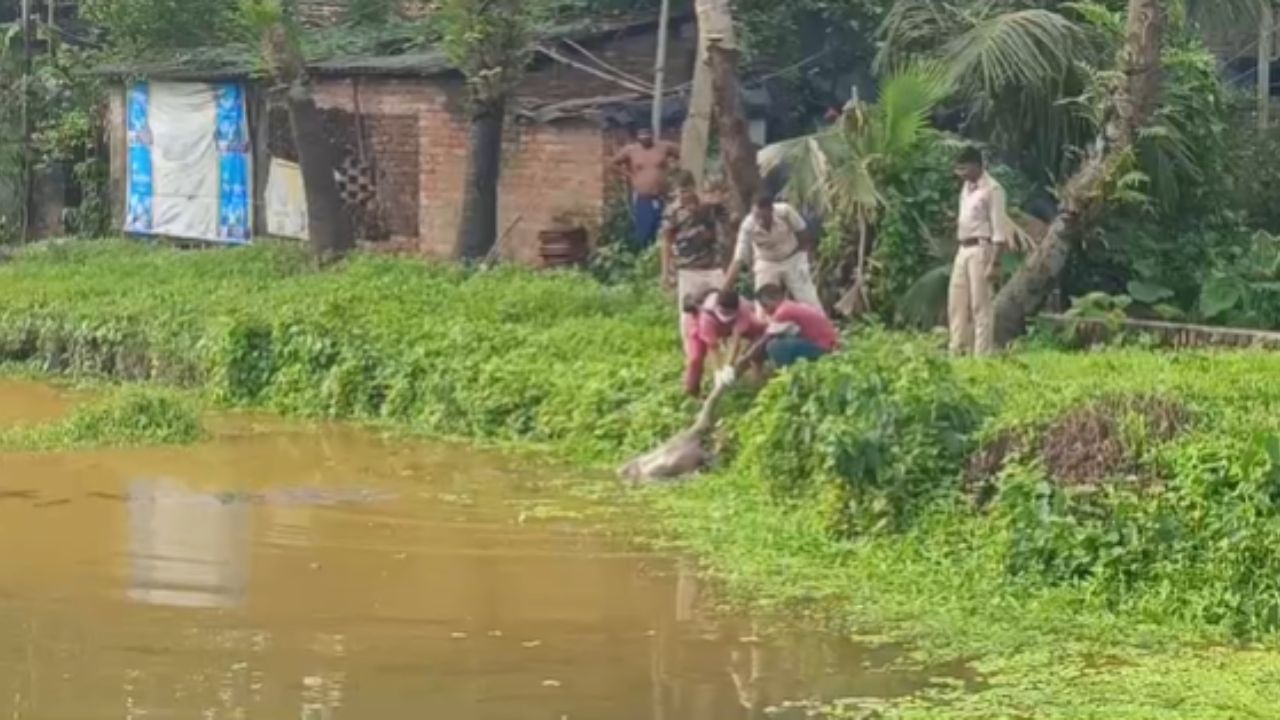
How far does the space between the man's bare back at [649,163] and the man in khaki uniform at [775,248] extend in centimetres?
474

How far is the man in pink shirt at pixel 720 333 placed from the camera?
547 inches

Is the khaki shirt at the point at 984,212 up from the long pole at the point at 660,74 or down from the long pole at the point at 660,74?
down

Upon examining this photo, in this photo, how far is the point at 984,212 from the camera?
49.5ft

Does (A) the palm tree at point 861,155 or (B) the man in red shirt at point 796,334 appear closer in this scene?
(B) the man in red shirt at point 796,334

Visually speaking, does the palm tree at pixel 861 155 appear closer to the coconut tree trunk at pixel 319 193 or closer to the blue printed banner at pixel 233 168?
the coconut tree trunk at pixel 319 193

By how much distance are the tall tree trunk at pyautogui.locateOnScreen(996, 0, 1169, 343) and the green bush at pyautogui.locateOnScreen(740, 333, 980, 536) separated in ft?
11.5

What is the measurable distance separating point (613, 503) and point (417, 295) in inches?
220

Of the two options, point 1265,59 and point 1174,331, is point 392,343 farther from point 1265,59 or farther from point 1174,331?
point 1265,59

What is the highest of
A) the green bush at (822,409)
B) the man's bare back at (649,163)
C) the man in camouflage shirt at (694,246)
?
the man's bare back at (649,163)

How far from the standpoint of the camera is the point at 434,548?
1205 cm

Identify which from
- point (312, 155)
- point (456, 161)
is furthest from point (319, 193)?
point (456, 161)

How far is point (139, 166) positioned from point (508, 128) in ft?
22.4

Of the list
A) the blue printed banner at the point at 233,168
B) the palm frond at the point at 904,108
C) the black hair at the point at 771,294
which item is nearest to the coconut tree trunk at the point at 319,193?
the blue printed banner at the point at 233,168

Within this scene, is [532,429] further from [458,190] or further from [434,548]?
[458,190]
